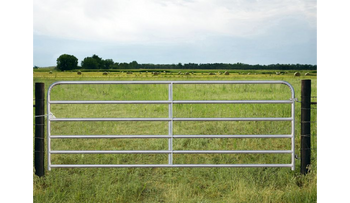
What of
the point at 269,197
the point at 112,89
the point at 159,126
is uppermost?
the point at 112,89

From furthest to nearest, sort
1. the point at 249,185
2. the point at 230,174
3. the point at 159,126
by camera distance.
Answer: the point at 159,126 < the point at 230,174 < the point at 249,185

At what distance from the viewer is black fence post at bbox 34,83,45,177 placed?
3.88 m

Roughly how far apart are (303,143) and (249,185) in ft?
3.09

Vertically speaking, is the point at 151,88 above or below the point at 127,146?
above

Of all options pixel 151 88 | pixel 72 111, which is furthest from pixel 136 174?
pixel 151 88

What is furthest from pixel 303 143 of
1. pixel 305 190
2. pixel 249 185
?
pixel 249 185

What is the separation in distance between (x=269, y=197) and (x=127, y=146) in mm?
2605

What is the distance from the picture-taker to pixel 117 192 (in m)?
3.51

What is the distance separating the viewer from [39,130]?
12.8ft

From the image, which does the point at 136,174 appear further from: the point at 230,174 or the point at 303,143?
the point at 303,143

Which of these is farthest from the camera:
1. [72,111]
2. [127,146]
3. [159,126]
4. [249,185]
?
[72,111]

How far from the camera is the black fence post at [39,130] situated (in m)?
3.88

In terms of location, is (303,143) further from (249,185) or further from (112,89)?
(112,89)

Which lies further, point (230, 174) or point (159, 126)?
point (159, 126)
